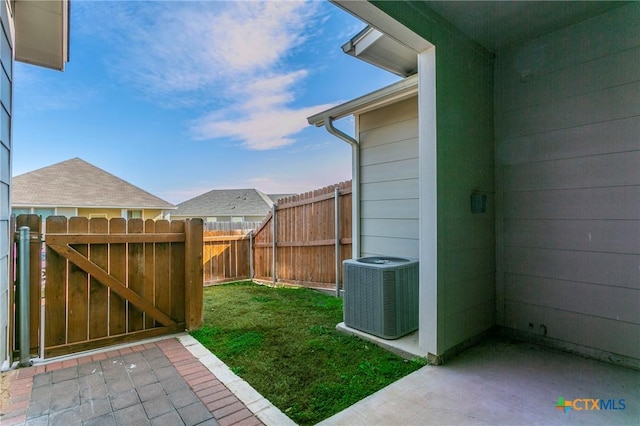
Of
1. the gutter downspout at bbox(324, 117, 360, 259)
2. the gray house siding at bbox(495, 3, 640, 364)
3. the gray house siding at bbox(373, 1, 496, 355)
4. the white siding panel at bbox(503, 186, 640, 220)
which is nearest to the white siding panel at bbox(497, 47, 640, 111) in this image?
the gray house siding at bbox(495, 3, 640, 364)

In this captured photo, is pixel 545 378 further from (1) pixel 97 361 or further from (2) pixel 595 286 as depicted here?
(1) pixel 97 361

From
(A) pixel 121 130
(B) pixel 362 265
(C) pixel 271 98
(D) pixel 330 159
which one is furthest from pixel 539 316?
(A) pixel 121 130

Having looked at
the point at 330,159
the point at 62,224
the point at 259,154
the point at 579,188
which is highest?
the point at 259,154

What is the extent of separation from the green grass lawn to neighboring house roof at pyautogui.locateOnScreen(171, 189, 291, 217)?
17122 millimetres

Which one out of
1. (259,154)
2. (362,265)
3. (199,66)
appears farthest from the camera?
(259,154)

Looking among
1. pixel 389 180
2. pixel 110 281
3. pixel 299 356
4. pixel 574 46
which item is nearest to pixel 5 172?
pixel 110 281

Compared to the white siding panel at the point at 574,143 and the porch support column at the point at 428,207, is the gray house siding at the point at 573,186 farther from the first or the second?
the porch support column at the point at 428,207

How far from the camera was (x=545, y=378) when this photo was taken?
2.08 m

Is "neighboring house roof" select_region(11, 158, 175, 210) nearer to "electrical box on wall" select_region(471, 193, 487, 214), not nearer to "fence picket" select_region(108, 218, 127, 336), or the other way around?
"fence picket" select_region(108, 218, 127, 336)

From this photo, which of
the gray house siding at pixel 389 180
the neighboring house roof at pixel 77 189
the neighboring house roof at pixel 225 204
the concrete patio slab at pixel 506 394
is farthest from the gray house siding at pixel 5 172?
the neighboring house roof at pixel 225 204

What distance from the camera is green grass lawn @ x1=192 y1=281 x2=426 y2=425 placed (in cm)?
189

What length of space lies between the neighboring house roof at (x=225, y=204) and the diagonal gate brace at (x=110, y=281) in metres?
17.9

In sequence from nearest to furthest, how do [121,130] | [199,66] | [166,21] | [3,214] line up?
[3,214], [166,21], [199,66], [121,130]

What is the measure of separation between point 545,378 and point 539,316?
2.62 ft
